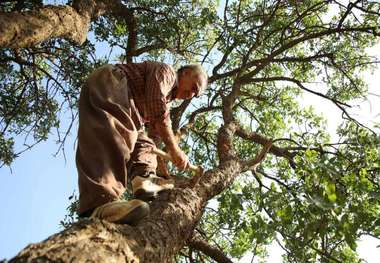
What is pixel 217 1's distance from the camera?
31.2ft

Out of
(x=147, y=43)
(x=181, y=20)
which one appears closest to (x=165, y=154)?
(x=147, y=43)

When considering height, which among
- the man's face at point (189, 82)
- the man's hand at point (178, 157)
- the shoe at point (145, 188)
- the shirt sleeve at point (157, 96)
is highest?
the man's face at point (189, 82)

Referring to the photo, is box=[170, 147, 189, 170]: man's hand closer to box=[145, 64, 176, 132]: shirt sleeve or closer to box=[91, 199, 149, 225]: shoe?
box=[145, 64, 176, 132]: shirt sleeve

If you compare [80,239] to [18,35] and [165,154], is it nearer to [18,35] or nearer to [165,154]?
[165,154]

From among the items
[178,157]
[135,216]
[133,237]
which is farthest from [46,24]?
[133,237]

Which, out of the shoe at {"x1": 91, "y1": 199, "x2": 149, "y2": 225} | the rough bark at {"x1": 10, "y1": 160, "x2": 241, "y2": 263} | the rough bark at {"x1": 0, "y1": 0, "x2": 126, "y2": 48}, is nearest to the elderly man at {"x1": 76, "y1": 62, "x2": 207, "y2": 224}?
the shoe at {"x1": 91, "y1": 199, "x2": 149, "y2": 225}

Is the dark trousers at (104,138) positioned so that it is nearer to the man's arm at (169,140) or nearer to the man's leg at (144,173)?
the man's arm at (169,140)

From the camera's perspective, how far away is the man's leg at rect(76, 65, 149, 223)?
2270mm

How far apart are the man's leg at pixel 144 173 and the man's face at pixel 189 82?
50 cm

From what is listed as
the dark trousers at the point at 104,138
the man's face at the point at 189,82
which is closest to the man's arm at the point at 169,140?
the dark trousers at the point at 104,138

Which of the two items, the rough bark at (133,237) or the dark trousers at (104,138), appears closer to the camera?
the rough bark at (133,237)

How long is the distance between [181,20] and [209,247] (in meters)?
5.00

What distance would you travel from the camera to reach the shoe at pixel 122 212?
2.07 metres

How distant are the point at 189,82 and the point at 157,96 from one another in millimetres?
485
